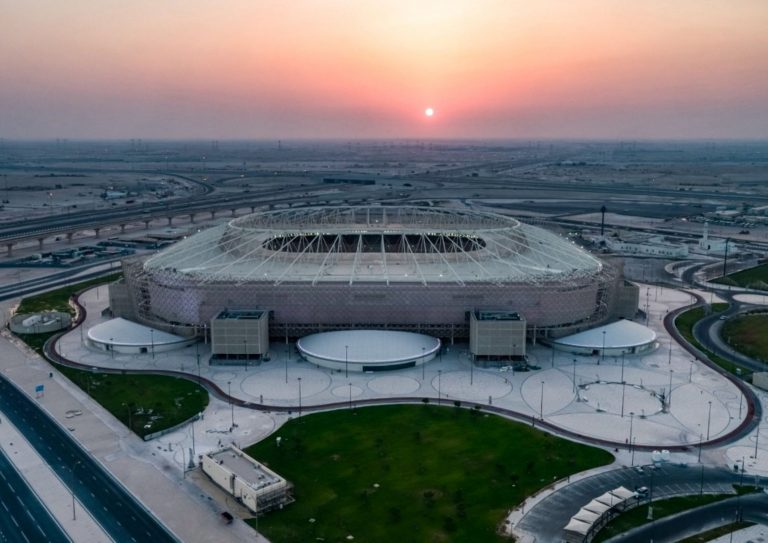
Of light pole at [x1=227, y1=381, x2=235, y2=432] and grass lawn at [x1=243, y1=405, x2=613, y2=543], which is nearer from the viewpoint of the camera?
grass lawn at [x1=243, y1=405, x2=613, y2=543]

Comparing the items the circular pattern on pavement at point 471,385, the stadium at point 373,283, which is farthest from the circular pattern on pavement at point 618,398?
the stadium at point 373,283

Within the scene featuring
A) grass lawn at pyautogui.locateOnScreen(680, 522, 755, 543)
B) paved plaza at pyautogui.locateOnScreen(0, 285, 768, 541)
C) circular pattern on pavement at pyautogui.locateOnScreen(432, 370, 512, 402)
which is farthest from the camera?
circular pattern on pavement at pyautogui.locateOnScreen(432, 370, 512, 402)

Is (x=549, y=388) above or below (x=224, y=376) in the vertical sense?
below

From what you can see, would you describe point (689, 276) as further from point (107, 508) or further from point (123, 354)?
point (107, 508)

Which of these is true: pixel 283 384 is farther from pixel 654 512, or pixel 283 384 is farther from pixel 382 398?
pixel 654 512

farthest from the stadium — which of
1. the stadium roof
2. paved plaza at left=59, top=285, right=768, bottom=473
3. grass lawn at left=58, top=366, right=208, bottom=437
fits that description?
grass lawn at left=58, top=366, right=208, bottom=437

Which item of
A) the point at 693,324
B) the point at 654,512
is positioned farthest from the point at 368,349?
the point at 693,324

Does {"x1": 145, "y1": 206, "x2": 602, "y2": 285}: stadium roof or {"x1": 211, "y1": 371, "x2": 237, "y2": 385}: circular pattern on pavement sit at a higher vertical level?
{"x1": 145, "y1": 206, "x2": 602, "y2": 285}: stadium roof

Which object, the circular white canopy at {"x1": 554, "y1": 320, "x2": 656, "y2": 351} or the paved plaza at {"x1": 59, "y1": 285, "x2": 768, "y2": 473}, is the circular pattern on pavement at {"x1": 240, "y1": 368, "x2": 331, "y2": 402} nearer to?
the paved plaza at {"x1": 59, "y1": 285, "x2": 768, "y2": 473}
